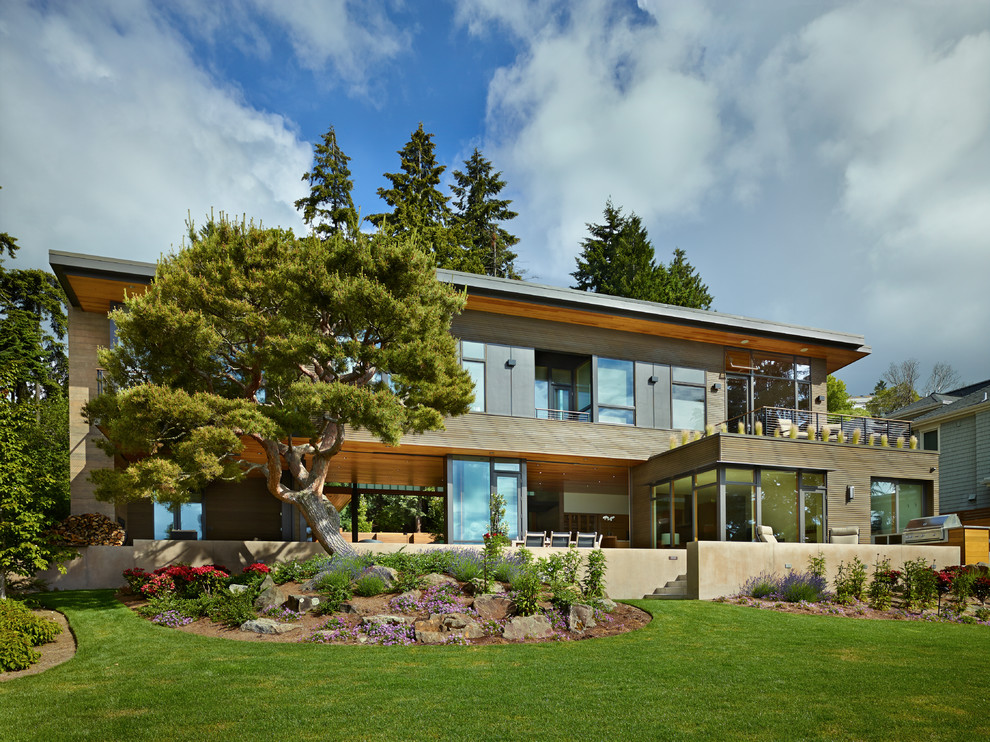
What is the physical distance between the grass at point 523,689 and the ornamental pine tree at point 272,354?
11.3 ft

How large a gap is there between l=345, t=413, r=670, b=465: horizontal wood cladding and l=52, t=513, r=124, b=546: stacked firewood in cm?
555

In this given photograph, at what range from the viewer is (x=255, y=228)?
13383mm

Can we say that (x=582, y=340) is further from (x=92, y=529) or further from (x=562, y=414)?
(x=92, y=529)

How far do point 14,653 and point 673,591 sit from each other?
1175cm

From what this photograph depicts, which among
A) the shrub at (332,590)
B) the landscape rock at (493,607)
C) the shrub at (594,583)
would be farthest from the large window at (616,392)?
the shrub at (332,590)

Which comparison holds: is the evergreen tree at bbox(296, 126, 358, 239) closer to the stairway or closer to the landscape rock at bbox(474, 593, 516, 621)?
the stairway

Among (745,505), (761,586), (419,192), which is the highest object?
(419,192)

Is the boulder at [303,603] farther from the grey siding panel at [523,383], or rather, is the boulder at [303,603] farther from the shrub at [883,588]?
the shrub at [883,588]

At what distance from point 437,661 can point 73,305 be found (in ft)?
45.5

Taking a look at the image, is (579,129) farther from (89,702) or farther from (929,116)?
(89,702)

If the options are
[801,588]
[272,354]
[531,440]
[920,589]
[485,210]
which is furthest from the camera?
[485,210]

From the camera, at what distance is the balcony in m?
20.0

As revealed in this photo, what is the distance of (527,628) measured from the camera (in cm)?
1013

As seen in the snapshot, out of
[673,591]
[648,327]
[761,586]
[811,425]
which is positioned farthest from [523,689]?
[811,425]
